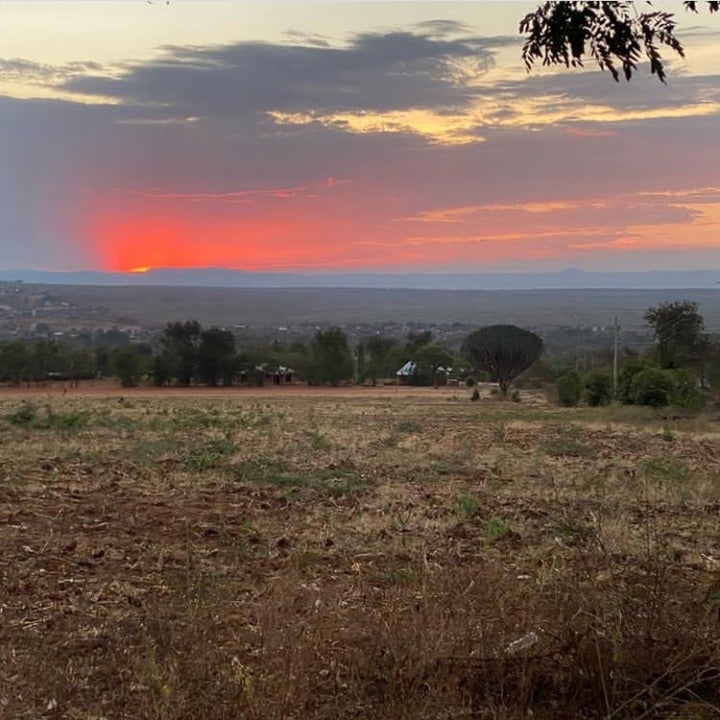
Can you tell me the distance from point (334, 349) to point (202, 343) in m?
9.58

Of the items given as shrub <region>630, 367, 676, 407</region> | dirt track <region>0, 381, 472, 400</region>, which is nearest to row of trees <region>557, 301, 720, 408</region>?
shrub <region>630, 367, 676, 407</region>

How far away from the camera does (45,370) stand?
55906 mm

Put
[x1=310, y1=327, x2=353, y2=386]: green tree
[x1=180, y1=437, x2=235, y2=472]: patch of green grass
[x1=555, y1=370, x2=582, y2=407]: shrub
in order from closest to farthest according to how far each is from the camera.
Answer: [x1=180, y1=437, x2=235, y2=472]: patch of green grass
[x1=555, y1=370, x2=582, y2=407]: shrub
[x1=310, y1=327, x2=353, y2=386]: green tree

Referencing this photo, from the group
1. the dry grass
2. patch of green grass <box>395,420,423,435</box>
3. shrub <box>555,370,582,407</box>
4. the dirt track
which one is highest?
the dry grass

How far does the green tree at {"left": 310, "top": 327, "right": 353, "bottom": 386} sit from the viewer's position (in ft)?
197

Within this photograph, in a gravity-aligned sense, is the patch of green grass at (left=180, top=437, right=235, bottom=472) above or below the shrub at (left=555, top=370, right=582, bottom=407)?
above

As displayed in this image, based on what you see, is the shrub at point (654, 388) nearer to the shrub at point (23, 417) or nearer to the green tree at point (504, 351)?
the green tree at point (504, 351)

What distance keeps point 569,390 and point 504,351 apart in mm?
9229

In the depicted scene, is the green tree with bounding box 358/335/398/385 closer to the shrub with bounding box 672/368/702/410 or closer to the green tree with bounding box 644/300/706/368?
the green tree with bounding box 644/300/706/368

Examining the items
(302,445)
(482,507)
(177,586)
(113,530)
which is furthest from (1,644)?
(302,445)

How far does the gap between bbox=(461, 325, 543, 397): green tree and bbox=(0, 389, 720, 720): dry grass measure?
3590 cm

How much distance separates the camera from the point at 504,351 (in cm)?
4781

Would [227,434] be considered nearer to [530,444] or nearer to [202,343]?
[530,444]

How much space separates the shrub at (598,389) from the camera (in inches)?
1471
